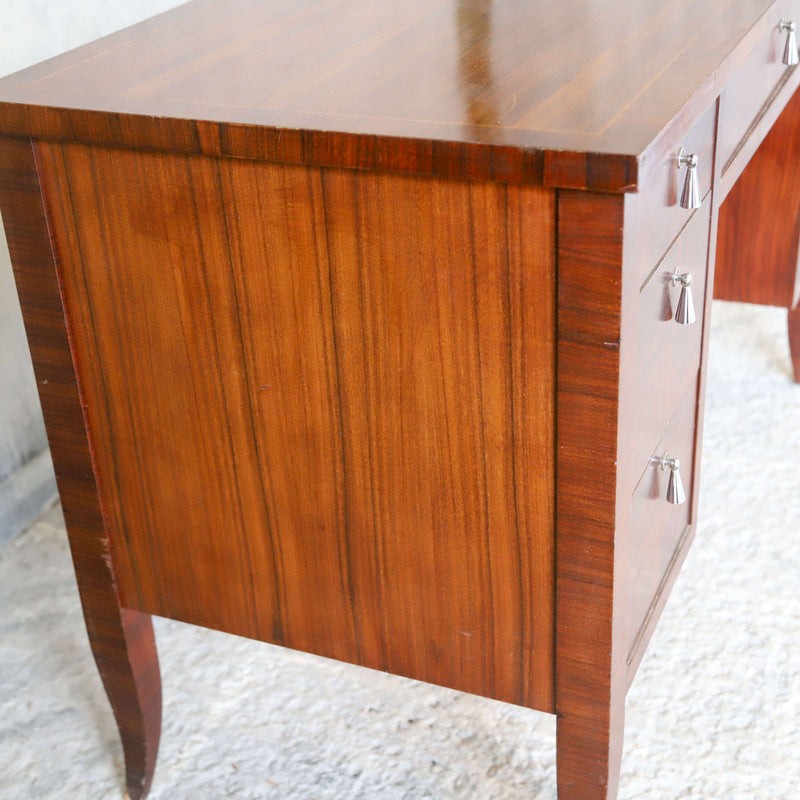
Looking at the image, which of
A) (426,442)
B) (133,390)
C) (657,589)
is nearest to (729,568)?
(657,589)

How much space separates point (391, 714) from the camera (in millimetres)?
1369

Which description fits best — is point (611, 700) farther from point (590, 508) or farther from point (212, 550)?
point (212, 550)

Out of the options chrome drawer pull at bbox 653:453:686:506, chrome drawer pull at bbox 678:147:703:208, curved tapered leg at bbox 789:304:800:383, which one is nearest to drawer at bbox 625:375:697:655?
chrome drawer pull at bbox 653:453:686:506

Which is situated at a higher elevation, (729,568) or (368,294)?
(368,294)

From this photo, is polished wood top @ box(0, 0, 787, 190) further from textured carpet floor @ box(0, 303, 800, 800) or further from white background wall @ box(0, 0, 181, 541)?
textured carpet floor @ box(0, 303, 800, 800)

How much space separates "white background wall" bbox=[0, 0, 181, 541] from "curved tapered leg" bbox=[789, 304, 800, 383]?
120cm

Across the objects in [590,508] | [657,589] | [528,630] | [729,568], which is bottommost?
[729,568]

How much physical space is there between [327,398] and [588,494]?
9.2 inches

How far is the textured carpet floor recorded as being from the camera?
4.18ft

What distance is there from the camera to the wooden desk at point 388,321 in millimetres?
843

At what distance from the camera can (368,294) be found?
902 millimetres

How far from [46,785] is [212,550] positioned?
42 cm

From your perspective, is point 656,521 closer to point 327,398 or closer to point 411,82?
point 327,398

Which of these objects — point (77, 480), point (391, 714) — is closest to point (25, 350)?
point (77, 480)
